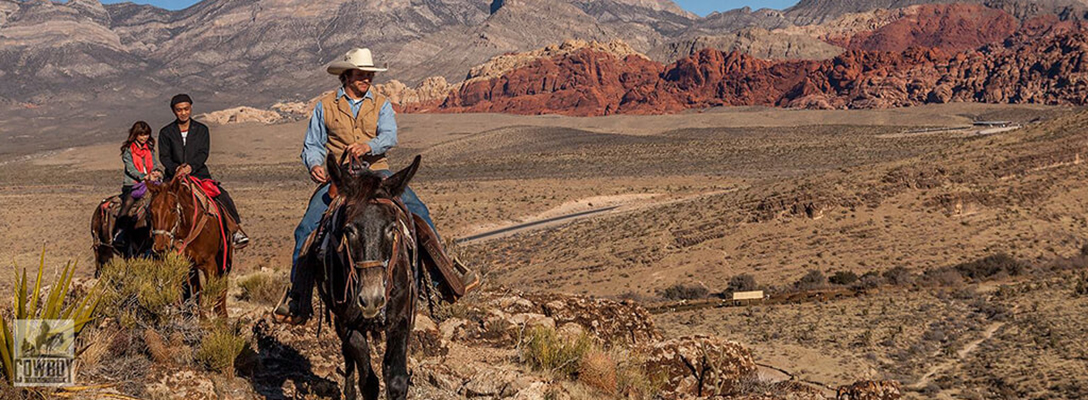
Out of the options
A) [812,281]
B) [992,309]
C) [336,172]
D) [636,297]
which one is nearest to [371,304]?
[336,172]

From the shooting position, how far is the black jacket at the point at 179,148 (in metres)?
9.86

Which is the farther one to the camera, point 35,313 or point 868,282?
point 868,282

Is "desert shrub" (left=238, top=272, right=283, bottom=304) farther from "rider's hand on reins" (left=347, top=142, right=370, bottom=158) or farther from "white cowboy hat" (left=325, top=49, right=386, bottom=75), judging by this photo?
"rider's hand on reins" (left=347, top=142, right=370, bottom=158)

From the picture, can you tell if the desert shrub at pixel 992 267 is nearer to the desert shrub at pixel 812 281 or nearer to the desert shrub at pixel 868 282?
the desert shrub at pixel 868 282

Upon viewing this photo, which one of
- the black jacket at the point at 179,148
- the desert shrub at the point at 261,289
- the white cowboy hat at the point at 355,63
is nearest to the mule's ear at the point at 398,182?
the white cowboy hat at the point at 355,63

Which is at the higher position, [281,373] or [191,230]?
[191,230]

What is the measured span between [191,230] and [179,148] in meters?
1.13

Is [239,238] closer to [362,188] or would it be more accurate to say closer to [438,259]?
[438,259]

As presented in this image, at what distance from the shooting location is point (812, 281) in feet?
83.6

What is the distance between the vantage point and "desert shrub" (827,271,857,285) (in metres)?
25.3

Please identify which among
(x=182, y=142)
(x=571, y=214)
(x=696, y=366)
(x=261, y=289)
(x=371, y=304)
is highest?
(x=182, y=142)

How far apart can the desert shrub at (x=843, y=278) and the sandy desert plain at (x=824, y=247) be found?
0.33 feet

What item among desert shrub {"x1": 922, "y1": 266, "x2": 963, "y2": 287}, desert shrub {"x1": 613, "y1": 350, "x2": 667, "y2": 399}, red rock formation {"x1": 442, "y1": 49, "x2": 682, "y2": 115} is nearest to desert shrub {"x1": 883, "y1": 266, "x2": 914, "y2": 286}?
desert shrub {"x1": 922, "y1": 266, "x2": 963, "y2": 287}

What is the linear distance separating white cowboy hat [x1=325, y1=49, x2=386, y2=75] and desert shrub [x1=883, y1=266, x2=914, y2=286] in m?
21.8
